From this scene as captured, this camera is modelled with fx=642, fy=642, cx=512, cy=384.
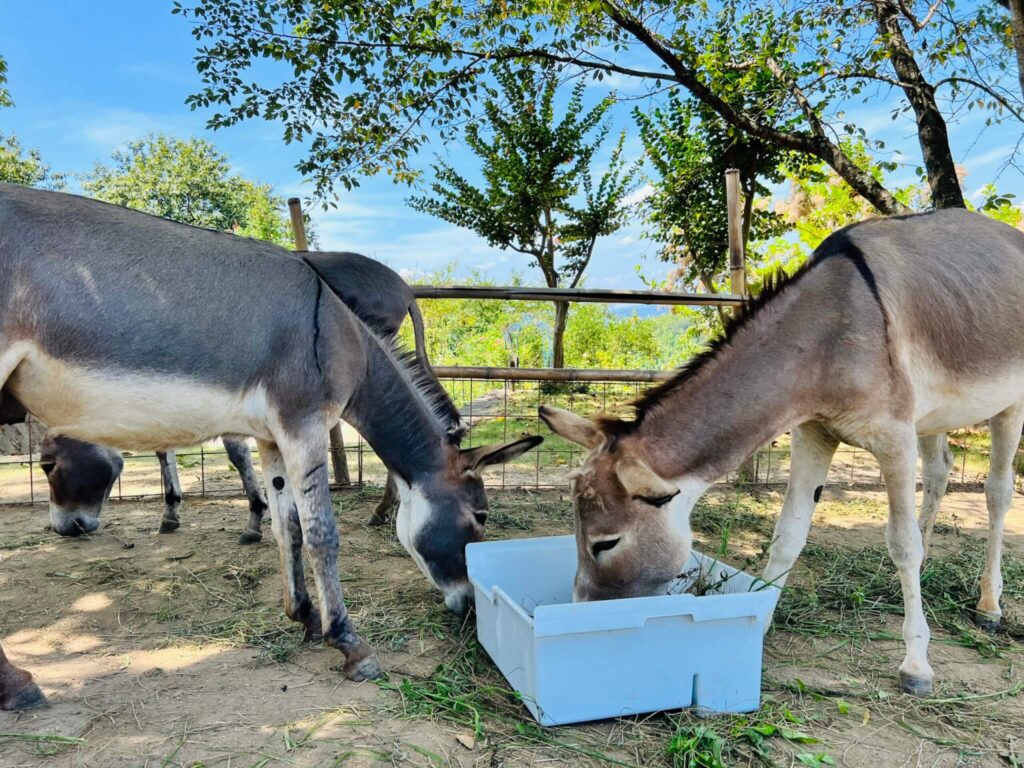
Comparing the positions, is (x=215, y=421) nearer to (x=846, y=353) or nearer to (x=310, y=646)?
Result: (x=310, y=646)

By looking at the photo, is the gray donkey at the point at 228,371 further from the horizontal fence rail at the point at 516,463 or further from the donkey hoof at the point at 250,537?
the horizontal fence rail at the point at 516,463

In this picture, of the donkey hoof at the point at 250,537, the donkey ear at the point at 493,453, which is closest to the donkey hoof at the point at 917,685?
the donkey ear at the point at 493,453

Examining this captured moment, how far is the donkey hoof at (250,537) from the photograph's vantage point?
15.3 ft

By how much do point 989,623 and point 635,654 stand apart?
90.0 inches

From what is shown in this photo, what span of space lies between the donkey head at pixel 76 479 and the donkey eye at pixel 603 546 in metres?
3.49

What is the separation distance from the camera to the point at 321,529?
9.55 ft

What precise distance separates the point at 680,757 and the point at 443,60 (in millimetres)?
6571

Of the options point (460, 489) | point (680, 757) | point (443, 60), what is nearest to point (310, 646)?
point (460, 489)

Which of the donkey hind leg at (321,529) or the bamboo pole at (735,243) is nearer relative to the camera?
the donkey hind leg at (321,529)

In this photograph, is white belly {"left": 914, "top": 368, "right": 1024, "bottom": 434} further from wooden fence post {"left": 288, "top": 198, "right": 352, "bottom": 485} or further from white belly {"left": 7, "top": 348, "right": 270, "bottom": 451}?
wooden fence post {"left": 288, "top": 198, "right": 352, "bottom": 485}

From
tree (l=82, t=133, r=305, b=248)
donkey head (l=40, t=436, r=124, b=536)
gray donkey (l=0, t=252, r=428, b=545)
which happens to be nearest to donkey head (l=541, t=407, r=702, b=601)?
gray donkey (l=0, t=252, r=428, b=545)

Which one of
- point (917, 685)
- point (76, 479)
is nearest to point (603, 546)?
point (917, 685)

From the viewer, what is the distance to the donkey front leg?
3.13 metres

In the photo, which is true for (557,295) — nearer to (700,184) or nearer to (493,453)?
(493,453)
